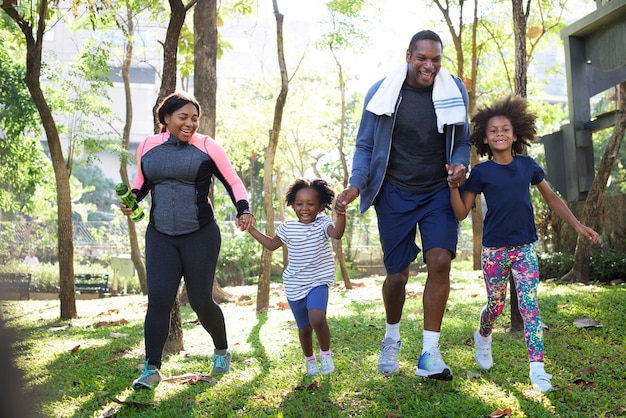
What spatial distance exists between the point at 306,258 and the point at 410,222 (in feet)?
2.86

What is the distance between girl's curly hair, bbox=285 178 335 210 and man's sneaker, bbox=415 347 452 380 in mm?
1522

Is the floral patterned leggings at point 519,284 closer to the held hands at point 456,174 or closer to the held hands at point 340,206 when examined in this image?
the held hands at point 456,174

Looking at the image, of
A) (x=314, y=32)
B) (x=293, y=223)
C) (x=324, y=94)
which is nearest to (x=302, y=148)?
(x=324, y=94)

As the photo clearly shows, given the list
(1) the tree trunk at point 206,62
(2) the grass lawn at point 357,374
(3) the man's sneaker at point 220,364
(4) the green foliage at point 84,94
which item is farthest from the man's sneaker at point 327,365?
(4) the green foliage at point 84,94

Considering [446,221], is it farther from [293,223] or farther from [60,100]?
[60,100]

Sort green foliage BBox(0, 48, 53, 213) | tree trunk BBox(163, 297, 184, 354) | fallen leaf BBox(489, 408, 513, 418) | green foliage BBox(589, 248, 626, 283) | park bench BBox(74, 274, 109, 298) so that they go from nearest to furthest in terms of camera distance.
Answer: fallen leaf BBox(489, 408, 513, 418) < tree trunk BBox(163, 297, 184, 354) < green foliage BBox(589, 248, 626, 283) < green foliage BBox(0, 48, 53, 213) < park bench BBox(74, 274, 109, 298)

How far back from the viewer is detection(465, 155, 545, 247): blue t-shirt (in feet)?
16.3

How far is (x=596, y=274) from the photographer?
1221cm

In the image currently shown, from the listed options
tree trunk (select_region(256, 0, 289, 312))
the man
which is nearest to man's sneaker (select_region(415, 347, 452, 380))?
the man

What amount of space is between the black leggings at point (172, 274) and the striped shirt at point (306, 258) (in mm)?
573

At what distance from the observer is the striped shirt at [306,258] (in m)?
5.40

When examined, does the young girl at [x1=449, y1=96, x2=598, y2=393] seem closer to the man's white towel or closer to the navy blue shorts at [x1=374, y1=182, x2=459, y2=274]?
the navy blue shorts at [x1=374, y1=182, x2=459, y2=274]

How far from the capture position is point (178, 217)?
522 cm

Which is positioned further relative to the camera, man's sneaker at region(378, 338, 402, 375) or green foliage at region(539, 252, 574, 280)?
green foliage at region(539, 252, 574, 280)
